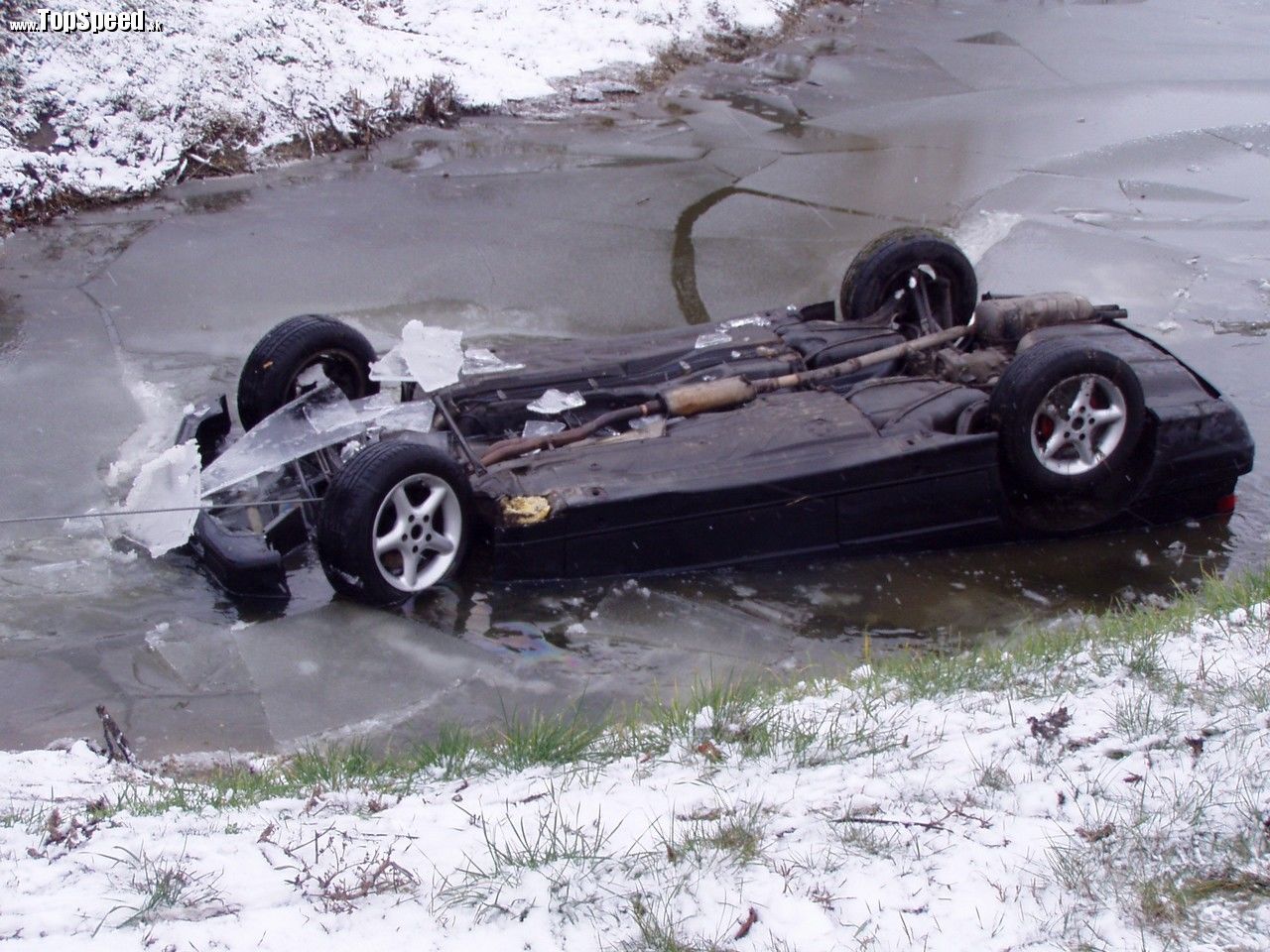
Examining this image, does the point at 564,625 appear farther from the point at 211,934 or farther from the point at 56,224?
the point at 56,224

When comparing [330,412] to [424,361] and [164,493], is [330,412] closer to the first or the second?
[424,361]

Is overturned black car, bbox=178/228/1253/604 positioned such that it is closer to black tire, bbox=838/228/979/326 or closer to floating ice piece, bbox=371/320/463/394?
floating ice piece, bbox=371/320/463/394

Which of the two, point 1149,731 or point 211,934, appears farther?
point 1149,731

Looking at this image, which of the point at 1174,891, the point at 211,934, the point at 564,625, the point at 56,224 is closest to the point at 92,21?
the point at 56,224

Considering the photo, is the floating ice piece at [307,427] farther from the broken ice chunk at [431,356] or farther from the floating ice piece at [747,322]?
the floating ice piece at [747,322]

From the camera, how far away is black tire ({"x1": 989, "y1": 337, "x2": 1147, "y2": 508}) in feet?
18.5

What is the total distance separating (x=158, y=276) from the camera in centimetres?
870

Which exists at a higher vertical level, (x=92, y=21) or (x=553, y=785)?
(x=92, y=21)

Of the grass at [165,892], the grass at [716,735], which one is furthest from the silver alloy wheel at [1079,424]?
the grass at [165,892]

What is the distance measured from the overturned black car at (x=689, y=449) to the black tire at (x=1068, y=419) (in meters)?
0.01

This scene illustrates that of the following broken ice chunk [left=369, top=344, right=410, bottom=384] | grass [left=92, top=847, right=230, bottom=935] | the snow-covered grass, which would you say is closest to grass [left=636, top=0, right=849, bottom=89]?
broken ice chunk [left=369, top=344, right=410, bottom=384]

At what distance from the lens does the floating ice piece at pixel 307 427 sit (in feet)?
18.3

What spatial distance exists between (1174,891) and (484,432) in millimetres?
4013

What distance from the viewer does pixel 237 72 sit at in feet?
38.5
